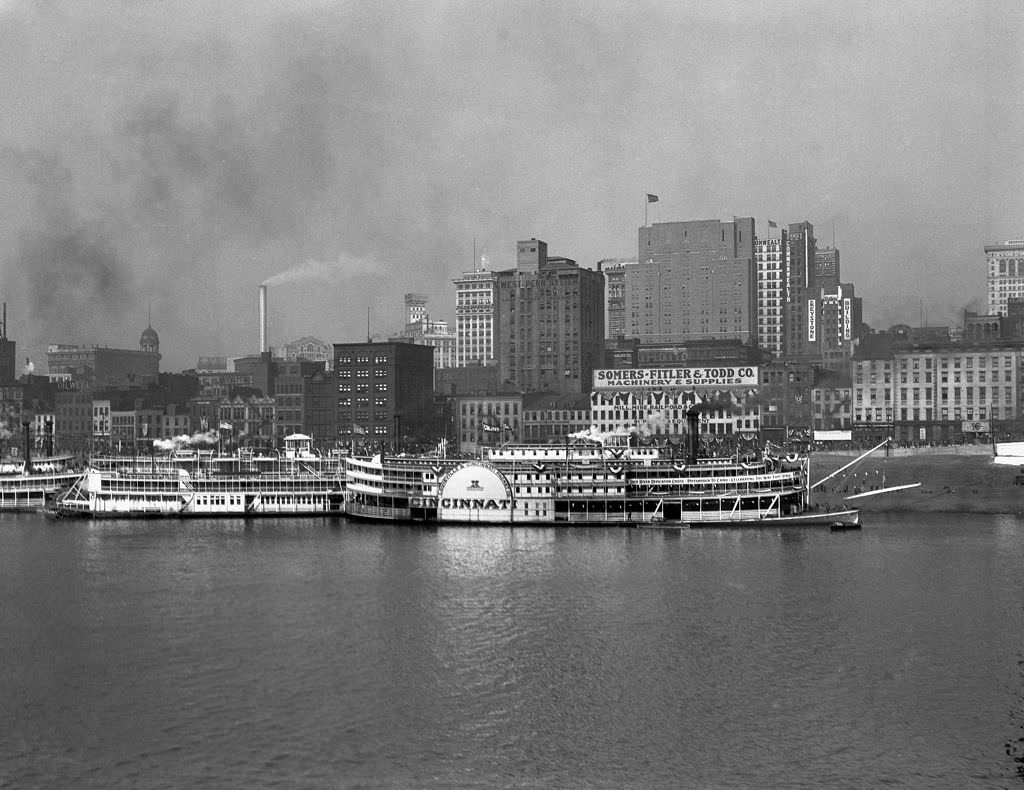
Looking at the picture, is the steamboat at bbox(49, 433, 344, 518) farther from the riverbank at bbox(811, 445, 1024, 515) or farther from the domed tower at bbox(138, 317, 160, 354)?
the domed tower at bbox(138, 317, 160, 354)

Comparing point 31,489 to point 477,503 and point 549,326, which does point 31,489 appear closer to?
point 477,503

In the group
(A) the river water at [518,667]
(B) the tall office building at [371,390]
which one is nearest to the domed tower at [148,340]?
(B) the tall office building at [371,390]

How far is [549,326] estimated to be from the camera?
153375mm

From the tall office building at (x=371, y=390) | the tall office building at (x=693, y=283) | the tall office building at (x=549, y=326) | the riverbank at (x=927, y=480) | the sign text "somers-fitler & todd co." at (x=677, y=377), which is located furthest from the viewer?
the tall office building at (x=693, y=283)

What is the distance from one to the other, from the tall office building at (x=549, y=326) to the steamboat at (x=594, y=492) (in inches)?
3045

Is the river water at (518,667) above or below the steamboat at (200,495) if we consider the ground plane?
below

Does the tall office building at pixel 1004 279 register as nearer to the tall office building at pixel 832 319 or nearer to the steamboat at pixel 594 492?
the tall office building at pixel 832 319

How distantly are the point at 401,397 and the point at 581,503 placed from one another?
65.5m

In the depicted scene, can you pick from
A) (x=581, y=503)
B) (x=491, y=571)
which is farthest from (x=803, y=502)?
(x=491, y=571)

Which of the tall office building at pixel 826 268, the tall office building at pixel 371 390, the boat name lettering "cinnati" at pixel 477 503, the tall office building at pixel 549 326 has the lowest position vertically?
the boat name lettering "cinnati" at pixel 477 503

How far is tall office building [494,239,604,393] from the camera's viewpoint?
152 meters

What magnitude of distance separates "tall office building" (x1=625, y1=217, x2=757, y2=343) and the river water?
112m

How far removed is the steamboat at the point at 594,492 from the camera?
2699 inches

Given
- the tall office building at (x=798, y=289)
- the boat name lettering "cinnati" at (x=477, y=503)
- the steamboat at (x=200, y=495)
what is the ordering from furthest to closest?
1. the tall office building at (x=798, y=289)
2. the steamboat at (x=200, y=495)
3. the boat name lettering "cinnati" at (x=477, y=503)
